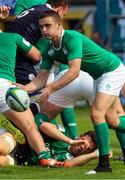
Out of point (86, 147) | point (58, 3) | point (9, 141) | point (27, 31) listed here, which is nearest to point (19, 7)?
point (27, 31)

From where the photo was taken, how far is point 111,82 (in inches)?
420

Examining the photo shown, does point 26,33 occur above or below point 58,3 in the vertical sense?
below

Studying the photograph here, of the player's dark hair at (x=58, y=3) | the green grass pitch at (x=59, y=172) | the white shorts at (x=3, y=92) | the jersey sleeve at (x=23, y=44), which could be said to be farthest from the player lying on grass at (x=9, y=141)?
the player's dark hair at (x=58, y=3)

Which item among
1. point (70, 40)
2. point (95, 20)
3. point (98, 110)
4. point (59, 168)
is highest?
point (70, 40)

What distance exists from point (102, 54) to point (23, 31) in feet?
6.25

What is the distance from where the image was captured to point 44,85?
11078 millimetres

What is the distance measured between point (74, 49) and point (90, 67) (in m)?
0.42

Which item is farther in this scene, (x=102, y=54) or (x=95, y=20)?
(x=95, y=20)

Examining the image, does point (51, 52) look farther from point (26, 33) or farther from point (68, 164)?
point (26, 33)

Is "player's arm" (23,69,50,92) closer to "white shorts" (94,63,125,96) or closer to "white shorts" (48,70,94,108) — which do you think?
"white shorts" (48,70,94,108)

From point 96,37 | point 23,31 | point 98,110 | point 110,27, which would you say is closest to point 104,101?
point 98,110

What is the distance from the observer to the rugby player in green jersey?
10.4 meters

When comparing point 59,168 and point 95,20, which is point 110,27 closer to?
point 95,20

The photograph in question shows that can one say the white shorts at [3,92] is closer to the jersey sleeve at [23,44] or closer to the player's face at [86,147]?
the jersey sleeve at [23,44]
